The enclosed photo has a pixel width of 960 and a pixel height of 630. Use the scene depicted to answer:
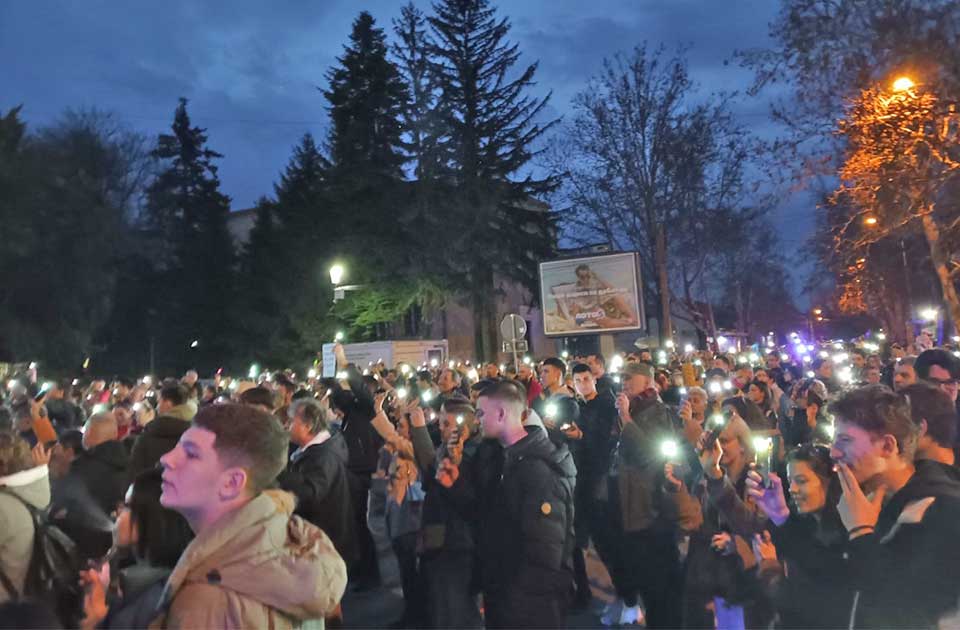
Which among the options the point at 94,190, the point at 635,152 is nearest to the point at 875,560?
the point at 635,152

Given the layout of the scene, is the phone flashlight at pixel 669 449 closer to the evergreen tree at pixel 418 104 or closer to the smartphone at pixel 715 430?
the smartphone at pixel 715 430

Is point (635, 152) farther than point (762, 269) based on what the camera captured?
No

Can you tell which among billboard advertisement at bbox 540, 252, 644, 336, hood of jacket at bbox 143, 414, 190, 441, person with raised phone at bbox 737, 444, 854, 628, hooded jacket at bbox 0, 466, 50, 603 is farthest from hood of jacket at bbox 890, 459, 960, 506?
billboard advertisement at bbox 540, 252, 644, 336

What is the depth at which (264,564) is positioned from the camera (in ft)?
7.27

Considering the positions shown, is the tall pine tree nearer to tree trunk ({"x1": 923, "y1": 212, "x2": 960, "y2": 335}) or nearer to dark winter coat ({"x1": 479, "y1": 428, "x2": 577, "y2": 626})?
tree trunk ({"x1": 923, "y1": 212, "x2": 960, "y2": 335})

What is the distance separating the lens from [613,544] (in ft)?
22.6

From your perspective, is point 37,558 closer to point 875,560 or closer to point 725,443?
point 875,560

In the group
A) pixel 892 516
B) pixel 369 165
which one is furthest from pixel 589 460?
pixel 369 165

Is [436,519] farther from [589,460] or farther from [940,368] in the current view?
[940,368]

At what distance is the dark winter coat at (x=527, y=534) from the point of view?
13.5 ft

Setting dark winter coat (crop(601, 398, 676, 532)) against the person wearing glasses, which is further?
the person wearing glasses

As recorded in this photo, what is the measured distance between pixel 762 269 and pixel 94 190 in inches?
1565

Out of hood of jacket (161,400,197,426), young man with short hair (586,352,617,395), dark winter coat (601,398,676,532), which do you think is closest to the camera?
hood of jacket (161,400,197,426)

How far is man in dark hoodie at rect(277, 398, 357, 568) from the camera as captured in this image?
520cm
